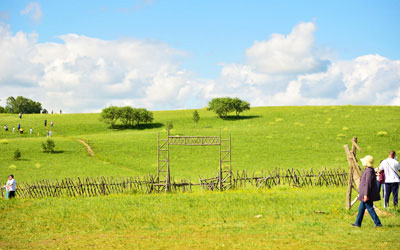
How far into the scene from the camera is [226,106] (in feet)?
258

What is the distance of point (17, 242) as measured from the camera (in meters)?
12.3

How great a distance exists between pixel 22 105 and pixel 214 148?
11207 cm

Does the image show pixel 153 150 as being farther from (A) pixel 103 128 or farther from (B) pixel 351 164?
(B) pixel 351 164

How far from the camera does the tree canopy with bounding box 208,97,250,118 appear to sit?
259 ft

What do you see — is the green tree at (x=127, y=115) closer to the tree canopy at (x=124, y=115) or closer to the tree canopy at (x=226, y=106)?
the tree canopy at (x=124, y=115)

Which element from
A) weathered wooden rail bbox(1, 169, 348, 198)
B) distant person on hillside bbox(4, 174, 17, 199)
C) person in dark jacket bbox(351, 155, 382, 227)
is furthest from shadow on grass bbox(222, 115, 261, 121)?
Answer: person in dark jacket bbox(351, 155, 382, 227)

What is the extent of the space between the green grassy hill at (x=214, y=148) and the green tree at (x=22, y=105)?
6994 centimetres

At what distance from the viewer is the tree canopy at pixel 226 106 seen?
7894 cm

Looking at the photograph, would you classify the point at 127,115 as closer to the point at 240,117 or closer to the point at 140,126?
the point at 140,126

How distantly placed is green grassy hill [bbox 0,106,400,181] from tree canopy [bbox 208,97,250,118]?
9.44 feet

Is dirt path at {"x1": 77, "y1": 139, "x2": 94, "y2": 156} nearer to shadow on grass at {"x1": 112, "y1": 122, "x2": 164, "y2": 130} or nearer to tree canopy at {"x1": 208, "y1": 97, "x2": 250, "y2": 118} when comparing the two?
shadow on grass at {"x1": 112, "y1": 122, "x2": 164, "y2": 130}

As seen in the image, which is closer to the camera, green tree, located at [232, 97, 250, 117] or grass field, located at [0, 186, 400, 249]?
grass field, located at [0, 186, 400, 249]

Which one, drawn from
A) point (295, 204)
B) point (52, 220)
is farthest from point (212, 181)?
point (52, 220)

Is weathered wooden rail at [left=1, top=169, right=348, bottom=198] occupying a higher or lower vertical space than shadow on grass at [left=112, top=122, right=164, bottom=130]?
lower
